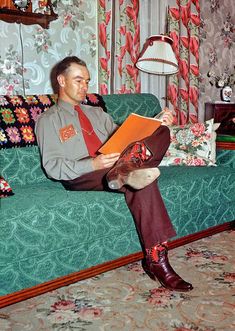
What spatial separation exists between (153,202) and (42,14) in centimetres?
156

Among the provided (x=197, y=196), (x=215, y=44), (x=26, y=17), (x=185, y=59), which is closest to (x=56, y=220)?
(x=197, y=196)

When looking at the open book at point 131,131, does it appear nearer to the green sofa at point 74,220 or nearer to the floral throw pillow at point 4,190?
the green sofa at point 74,220

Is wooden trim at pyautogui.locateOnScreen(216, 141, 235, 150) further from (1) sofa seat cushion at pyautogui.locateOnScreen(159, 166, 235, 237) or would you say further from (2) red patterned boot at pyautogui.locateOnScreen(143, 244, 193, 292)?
(2) red patterned boot at pyautogui.locateOnScreen(143, 244, 193, 292)

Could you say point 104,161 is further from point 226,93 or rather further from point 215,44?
point 215,44

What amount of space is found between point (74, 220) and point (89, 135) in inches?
23.9

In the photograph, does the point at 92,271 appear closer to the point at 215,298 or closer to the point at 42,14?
the point at 215,298

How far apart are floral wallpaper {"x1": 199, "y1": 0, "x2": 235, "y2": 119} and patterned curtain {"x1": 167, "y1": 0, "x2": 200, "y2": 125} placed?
343 millimetres

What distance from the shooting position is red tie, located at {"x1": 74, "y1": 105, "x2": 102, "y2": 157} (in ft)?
8.27

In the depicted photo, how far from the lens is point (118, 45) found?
3.58 metres

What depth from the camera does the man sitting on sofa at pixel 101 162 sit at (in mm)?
2125

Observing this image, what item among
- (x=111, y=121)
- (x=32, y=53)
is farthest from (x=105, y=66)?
(x=111, y=121)

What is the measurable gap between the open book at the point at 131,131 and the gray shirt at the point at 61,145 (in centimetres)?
17

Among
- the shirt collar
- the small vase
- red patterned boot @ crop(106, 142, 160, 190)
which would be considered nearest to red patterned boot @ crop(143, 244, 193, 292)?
red patterned boot @ crop(106, 142, 160, 190)

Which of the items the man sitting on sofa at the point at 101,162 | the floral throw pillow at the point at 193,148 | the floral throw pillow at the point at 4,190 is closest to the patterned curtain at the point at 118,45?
the floral throw pillow at the point at 193,148
